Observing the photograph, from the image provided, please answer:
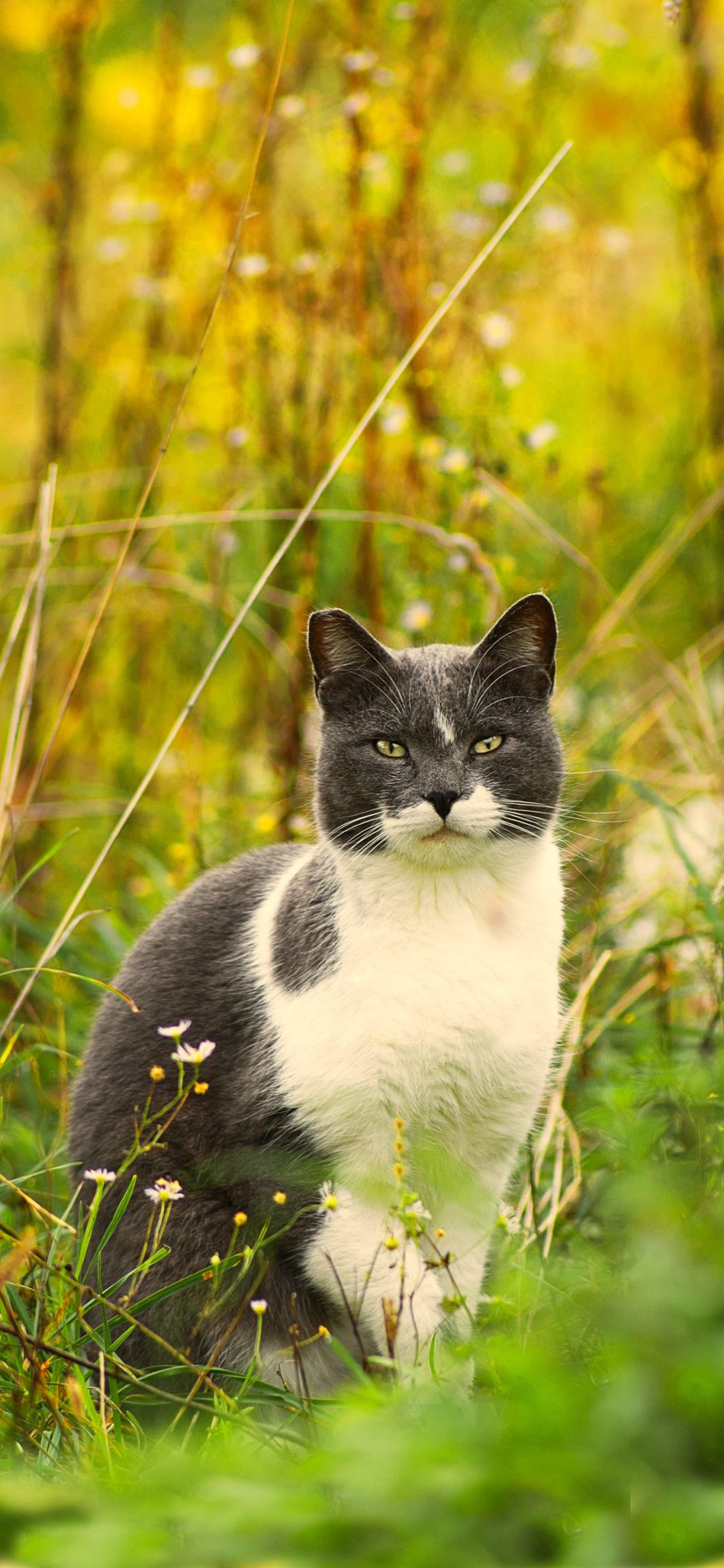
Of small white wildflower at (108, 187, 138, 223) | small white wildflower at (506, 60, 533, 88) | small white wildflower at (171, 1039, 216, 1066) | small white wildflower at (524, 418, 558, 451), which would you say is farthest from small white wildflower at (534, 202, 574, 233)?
small white wildflower at (171, 1039, 216, 1066)

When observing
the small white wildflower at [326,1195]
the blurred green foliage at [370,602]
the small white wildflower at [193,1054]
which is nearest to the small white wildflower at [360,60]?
the blurred green foliage at [370,602]

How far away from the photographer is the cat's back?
2.37m

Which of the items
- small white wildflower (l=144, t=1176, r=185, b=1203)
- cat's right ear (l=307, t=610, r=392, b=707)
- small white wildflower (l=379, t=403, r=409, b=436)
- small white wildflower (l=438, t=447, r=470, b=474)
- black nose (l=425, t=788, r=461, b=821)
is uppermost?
small white wildflower (l=379, t=403, r=409, b=436)

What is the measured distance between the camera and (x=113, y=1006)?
2600 millimetres

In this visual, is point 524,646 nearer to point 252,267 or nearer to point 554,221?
point 252,267

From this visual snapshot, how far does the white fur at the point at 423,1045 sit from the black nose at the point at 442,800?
0.01 m

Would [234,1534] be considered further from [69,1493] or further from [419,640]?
[419,640]

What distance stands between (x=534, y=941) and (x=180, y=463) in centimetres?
351

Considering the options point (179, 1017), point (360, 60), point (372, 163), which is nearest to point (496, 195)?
point (372, 163)

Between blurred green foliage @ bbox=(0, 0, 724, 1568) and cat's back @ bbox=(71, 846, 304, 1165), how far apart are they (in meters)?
0.15

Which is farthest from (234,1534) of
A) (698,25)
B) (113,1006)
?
(698,25)

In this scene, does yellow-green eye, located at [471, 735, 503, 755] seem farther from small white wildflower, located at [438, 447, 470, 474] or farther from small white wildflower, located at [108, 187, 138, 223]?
small white wildflower, located at [108, 187, 138, 223]

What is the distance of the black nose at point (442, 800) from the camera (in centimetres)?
216

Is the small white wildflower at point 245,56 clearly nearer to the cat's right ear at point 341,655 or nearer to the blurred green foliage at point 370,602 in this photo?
the blurred green foliage at point 370,602
